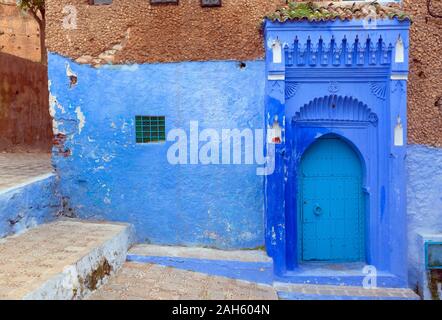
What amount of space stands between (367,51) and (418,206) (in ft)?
7.98

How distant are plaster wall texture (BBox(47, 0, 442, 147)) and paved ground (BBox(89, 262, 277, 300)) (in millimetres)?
3048

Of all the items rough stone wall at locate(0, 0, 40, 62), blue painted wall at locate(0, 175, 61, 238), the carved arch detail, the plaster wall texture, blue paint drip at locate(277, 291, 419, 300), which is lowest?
blue paint drip at locate(277, 291, 419, 300)

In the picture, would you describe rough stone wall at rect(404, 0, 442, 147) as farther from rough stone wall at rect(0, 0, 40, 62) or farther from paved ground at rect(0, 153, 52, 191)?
rough stone wall at rect(0, 0, 40, 62)

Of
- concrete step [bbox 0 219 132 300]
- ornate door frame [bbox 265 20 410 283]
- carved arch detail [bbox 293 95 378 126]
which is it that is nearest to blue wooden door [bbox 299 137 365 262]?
ornate door frame [bbox 265 20 410 283]

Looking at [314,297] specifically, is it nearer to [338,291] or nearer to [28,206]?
[338,291]

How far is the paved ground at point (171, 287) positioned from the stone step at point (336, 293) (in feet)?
1.27

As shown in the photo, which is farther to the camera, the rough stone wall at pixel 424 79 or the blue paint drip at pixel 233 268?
the rough stone wall at pixel 424 79

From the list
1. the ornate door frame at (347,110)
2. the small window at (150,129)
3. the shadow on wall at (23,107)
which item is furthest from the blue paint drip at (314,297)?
the shadow on wall at (23,107)

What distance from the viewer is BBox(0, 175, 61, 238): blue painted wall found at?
5078 mm

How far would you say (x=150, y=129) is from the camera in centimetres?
637

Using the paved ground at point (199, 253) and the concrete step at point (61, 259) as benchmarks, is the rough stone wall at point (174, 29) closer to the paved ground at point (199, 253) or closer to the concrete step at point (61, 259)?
the concrete step at point (61, 259)

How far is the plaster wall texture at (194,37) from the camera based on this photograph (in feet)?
20.5

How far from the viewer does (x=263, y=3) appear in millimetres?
6258

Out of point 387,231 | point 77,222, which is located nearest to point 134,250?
point 77,222
